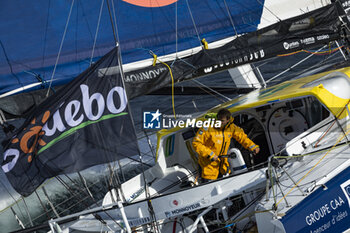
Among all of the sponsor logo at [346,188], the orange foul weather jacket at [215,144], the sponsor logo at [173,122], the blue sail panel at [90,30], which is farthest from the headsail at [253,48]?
the sponsor logo at [346,188]

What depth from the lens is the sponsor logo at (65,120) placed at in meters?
3.72

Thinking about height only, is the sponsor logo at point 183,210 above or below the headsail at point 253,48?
below

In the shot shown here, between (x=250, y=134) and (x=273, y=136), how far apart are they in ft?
0.95

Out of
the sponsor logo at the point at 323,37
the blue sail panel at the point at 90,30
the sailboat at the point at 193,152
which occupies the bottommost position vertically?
the sailboat at the point at 193,152

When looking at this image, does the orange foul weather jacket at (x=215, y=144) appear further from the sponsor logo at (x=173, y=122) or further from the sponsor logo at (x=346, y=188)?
the sponsor logo at (x=346, y=188)

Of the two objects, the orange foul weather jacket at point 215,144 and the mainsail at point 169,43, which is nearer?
the orange foul weather jacket at point 215,144

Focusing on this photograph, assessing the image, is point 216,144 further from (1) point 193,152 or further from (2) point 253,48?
(2) point 253,48

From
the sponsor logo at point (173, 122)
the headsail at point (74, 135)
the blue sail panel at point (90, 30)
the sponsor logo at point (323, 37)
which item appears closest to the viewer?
the headsail at point (74, 135)

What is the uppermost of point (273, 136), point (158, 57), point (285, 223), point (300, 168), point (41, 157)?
point (158, 57)

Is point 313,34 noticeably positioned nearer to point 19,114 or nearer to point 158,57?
point 158,57

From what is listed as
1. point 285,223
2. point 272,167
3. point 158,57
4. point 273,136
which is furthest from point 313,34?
point 285,223

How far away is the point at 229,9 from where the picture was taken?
712cm

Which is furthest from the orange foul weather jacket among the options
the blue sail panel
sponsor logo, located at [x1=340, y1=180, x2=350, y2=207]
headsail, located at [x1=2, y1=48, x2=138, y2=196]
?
the blue sail panel

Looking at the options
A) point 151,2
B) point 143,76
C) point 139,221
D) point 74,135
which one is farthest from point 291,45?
point 74,135
